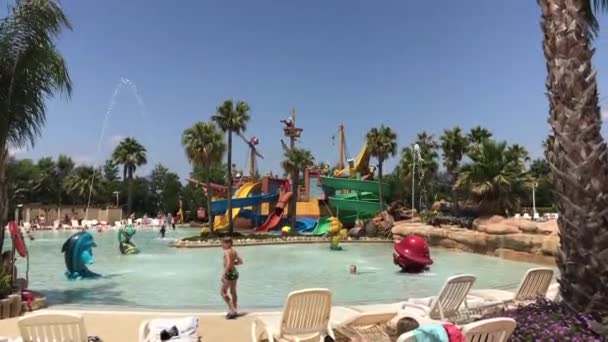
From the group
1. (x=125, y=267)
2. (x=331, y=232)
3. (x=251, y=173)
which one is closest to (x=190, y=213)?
(x=251, y=173)

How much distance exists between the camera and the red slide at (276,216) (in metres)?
41.8

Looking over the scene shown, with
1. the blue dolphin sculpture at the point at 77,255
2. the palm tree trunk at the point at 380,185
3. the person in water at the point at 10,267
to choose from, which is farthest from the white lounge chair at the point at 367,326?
the palm tree trunk at the point at 380,185

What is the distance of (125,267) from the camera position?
17.2 metres

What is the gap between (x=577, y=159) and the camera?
17.3 feet

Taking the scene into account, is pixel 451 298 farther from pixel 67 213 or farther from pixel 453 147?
pixel 67 213

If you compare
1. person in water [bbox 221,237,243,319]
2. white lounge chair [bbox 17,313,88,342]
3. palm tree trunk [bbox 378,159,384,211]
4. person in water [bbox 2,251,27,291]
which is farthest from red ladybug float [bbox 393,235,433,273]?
palm tree trunk [bbox 378,159,384,211]

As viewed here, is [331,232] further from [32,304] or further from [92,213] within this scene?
[92,213]

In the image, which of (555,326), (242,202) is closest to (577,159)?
(555,326)

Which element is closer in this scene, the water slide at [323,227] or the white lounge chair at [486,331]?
the white lounge chair at [486,331]

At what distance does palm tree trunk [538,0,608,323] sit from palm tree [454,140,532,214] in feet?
73.4

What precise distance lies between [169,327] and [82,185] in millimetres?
67687

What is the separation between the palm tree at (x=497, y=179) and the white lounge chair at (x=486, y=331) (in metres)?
23.7

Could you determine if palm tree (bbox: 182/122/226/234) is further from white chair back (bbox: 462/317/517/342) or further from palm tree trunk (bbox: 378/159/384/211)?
white chair back (bbox: 462/317/517/342)

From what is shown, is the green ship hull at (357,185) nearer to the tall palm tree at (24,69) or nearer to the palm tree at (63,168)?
the tall palm tree at (24,69)
